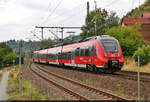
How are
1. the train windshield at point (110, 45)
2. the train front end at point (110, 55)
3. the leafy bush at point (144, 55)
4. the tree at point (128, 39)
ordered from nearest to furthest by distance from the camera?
the train front end at point (110, 55) → the train windshield at point (110, 45) → the leafy bush at point (144, 55) → the tree at point (128, 39)

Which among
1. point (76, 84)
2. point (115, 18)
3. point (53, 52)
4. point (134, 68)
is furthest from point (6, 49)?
point (76, 84)

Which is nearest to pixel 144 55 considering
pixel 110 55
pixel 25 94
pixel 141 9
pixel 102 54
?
pixel 110 55

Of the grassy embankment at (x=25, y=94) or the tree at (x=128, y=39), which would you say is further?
the tree at (x=128, y=39)

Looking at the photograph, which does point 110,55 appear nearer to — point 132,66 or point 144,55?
point 144,55

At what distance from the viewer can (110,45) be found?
19484 mm

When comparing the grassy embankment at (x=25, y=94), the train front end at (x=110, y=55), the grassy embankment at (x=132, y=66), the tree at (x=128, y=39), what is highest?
the tree at (x=128, y=39)

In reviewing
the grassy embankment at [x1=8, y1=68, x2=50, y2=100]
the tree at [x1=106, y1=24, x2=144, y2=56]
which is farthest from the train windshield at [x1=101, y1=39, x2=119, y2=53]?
the tree at [x1=106, y1=24, x2=144, y2=56]

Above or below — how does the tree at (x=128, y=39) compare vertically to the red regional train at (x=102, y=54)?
above

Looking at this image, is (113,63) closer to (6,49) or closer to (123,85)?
(123,85)

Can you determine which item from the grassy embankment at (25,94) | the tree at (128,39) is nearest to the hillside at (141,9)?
the tree at (128,39)

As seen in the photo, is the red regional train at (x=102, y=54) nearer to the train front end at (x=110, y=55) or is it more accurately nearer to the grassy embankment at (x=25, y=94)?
the train front end at (x=110, y=55)

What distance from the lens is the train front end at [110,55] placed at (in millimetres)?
18672

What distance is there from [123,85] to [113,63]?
557 centimetres

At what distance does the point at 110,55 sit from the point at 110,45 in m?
1.03
